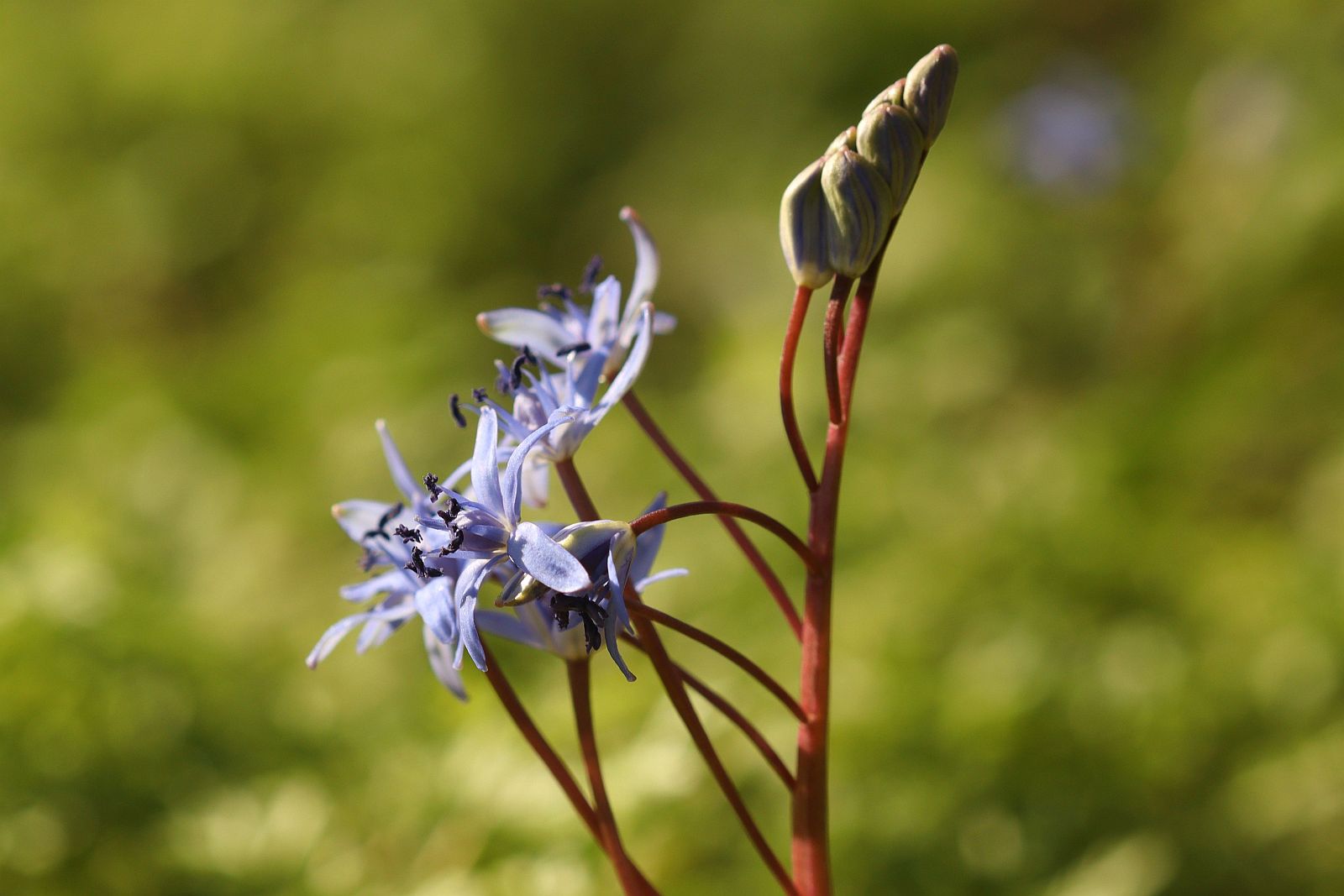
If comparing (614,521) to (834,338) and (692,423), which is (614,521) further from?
(692,423)

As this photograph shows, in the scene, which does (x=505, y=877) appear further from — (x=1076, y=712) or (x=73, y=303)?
(x=73, y=303)

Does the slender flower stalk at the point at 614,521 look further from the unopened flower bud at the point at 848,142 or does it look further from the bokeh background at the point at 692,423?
the bokeh background at the point at 692,423

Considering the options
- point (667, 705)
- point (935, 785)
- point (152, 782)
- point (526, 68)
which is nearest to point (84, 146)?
point (526, 68)

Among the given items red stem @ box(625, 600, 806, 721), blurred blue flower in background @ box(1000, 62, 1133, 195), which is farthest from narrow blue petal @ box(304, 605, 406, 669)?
blurred blue flower in background @ box(1000, 62, 1133, 195)

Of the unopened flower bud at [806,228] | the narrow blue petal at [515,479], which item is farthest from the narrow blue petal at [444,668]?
the unopened flower bud at [806,228]

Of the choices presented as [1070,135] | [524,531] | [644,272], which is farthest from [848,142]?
[1070,135]

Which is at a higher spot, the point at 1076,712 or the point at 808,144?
the point at 808,144
